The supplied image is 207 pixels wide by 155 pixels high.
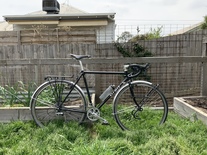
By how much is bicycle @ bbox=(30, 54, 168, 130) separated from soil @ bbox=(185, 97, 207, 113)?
605 millimetres

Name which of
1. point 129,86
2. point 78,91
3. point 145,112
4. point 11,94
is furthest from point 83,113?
point 11,94

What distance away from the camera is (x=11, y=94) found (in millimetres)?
3461

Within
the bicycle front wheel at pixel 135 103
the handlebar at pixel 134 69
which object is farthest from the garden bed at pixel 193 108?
the handlebar at pixel 134 69

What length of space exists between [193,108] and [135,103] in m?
0.85

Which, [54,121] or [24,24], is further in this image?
[24,24]

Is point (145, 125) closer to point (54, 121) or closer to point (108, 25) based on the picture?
point (54, 121)

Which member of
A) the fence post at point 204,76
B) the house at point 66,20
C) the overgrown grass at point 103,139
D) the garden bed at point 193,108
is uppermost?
the house at point 66,20

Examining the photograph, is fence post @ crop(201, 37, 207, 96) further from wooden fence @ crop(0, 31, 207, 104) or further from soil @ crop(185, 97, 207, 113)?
wooden fence @ crop(0, 31, 207, 104)

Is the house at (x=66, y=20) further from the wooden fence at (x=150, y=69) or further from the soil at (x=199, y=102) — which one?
the soil at (x=199, y=102)

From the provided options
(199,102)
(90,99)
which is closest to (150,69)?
(199,102)

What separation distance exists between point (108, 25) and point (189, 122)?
596 centimetres

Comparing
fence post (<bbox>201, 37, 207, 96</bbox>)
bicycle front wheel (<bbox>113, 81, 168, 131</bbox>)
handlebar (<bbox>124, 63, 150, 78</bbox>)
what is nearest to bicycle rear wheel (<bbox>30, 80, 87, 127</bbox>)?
bicycle front wheel (<bbox>113, 81, 168, 131</bbox>)

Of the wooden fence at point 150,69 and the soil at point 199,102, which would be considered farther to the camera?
the wooden fence at point 150,69

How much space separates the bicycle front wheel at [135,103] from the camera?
2891 millimetres
